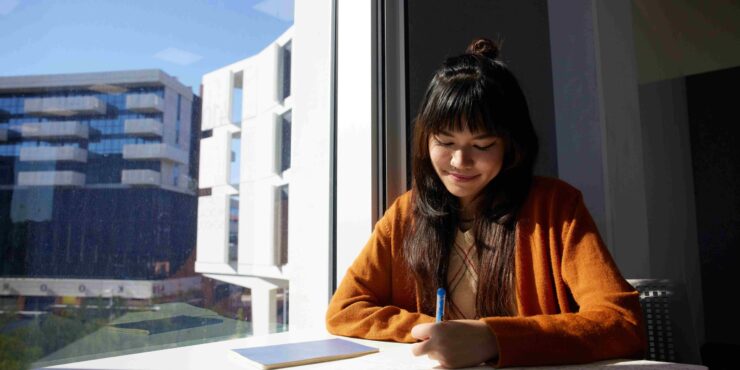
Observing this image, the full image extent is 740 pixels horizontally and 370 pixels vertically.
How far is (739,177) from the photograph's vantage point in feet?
5.96

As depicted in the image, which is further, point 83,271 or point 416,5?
point 416,5

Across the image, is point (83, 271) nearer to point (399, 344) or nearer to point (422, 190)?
point (399, 344)

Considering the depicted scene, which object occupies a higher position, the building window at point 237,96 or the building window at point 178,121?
the building window at point 237,96

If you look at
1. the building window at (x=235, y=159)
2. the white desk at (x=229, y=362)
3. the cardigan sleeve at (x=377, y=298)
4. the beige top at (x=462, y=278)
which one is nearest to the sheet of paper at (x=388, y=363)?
the white desk at (x=229, y=362)

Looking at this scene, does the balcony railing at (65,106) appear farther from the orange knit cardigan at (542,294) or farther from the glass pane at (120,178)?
the orange knit cardigan at (542,294)

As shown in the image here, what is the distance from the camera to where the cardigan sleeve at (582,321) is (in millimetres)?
718

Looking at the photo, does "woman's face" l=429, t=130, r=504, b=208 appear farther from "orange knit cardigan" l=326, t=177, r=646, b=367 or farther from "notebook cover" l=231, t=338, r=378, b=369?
"notebook cover" l=231, t=338, r=378, b=369

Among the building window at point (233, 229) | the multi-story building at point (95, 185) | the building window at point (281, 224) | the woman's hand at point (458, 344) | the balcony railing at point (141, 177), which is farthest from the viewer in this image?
the building window at point (281, 224)

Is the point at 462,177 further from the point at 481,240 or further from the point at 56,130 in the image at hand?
the point at 56,130

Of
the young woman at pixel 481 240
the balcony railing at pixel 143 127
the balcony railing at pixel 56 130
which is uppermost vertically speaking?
the balcony railing at pixel 143 127

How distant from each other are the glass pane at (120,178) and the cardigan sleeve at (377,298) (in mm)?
306

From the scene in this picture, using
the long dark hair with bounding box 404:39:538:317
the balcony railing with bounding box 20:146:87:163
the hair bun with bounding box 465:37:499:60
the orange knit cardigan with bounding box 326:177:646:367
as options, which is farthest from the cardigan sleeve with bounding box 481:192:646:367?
the balcony railing with bounding box 20:146:87:163

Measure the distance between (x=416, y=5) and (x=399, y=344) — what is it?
990mm

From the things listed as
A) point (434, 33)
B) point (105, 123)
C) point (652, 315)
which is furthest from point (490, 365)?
point (434, 33)
